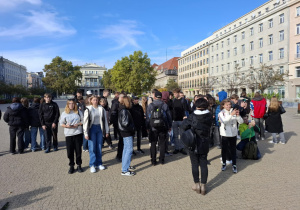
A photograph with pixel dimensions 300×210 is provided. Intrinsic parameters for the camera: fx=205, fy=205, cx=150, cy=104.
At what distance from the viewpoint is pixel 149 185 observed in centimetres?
448

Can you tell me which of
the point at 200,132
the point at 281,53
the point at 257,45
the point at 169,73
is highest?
the point at 169,73

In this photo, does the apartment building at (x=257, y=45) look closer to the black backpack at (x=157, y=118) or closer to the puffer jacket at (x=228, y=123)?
the puffer jacket at (x=228, y=123)

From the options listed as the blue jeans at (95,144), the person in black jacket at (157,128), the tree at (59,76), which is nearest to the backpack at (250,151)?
the person in black jacket at (157,128)

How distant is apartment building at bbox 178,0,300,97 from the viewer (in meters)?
38.2

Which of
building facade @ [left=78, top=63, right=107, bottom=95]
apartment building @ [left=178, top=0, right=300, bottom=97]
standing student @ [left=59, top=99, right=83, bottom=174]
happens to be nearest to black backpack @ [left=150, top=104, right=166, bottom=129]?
standing student @ [left=59, top=99, right=83, bottom=174]

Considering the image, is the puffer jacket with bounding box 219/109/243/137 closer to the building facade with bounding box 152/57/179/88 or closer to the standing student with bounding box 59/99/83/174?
the standing student with bounding box 59/99/83/174

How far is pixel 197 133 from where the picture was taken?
157 inches

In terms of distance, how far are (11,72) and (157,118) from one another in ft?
425

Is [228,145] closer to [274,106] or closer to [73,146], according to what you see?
[274,106]

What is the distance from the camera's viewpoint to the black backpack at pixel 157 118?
5.53m

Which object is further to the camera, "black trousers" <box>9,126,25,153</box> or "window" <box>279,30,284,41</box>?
"window" <box>279,30,284,41</box>

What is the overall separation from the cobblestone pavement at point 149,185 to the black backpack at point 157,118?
3.80 ft

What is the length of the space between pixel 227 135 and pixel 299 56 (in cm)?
4088

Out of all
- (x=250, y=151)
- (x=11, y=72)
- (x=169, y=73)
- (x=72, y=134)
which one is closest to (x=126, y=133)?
(x=72, y=134)
